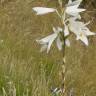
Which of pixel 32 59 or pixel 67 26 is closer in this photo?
pixel 67 26

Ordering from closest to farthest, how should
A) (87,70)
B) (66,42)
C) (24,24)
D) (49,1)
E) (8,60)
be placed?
(66,42), (8,60), (87,70), (24,24), (49,1)

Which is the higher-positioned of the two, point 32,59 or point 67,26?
point 67,26

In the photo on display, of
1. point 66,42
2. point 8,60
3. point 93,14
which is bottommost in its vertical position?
point 93,14

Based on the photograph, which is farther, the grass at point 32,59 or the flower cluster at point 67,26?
the grass at point 32,59

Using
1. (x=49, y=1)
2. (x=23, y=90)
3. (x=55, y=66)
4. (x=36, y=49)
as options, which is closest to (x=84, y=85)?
(x=55, y=66)

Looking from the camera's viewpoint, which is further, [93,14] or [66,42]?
[93,14]

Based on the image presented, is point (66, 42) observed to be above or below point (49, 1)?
above

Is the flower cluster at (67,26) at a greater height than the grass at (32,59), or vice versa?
the flower cluster at (67,26)

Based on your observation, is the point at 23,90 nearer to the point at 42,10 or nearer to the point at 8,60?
the point at 8,60
